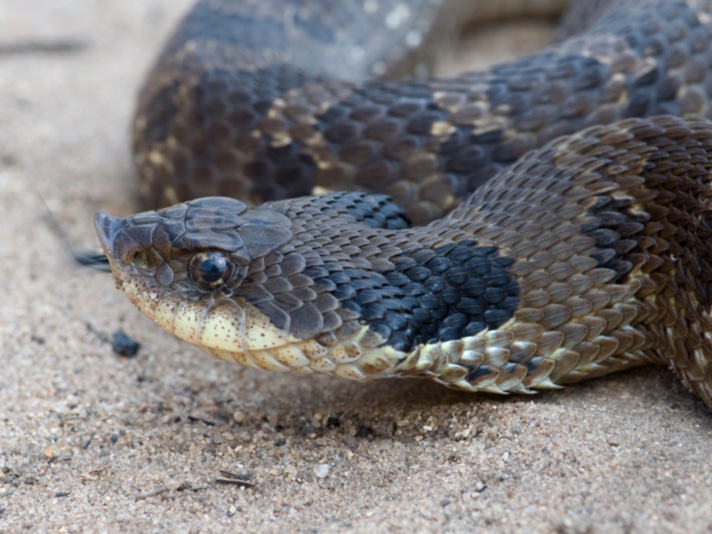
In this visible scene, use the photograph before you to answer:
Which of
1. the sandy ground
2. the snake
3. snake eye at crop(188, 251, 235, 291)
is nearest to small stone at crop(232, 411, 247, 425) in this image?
the sandy ground

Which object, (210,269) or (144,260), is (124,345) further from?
(210,269)

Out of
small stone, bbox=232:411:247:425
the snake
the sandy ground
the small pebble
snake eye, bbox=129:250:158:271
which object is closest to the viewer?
the sandy ground

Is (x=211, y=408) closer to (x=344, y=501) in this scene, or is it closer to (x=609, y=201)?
(x=344, y=501)

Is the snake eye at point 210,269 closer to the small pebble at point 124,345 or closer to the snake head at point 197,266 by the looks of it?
the snake head at point 197,266

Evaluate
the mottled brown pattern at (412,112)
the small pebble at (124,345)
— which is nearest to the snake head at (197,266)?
the small pebble at (124,345)

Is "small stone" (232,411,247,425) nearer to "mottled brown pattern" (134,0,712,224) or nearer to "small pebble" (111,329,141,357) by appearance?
"small pebble" (111,329,141,357)

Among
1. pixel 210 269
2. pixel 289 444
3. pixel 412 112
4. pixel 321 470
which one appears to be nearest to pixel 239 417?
pixel 289 444
